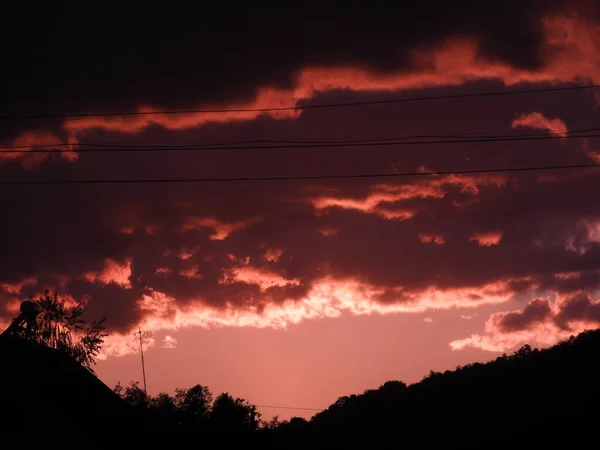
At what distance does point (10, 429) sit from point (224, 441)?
3837 cm

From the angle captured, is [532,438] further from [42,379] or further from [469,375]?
[42,379]

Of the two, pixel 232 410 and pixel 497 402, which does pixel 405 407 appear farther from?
pixel 232 410

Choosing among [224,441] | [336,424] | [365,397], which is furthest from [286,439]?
[365,397]

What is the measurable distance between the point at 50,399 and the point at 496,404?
96.7m

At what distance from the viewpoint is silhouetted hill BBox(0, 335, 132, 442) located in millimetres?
34875

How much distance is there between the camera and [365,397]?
6432 inches

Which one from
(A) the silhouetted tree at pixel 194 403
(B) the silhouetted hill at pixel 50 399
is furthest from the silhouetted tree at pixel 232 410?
(B) the silhouetted hill at pixel 50 399

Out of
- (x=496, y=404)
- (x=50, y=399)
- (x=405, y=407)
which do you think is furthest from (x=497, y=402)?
(x=50, y=399)

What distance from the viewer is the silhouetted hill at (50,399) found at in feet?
114

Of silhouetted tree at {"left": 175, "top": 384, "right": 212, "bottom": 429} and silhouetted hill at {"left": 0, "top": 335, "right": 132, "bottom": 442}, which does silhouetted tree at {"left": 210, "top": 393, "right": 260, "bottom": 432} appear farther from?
silhouetted hill at {"left": 0, "top": 335, "right": 132, "bottom": 442}

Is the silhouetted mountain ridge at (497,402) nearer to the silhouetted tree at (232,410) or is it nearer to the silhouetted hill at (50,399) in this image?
the silhouetted tree at (232,410)

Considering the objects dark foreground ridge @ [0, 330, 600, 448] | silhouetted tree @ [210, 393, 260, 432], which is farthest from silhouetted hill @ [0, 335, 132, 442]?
silhouetted tree @ [210, 393, 260, 432]

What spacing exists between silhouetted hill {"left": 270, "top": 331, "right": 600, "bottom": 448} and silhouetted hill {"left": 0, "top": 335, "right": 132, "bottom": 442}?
63913 mm

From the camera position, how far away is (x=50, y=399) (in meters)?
37.2
